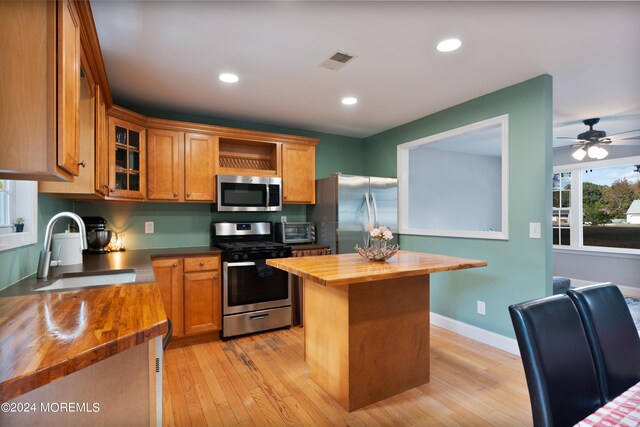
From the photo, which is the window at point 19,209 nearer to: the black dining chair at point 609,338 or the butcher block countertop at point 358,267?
the butcher block countertop at point 358,267

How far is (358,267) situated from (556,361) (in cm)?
113

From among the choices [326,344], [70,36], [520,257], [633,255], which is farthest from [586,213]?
[70,36]

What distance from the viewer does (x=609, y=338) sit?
4.26 ft

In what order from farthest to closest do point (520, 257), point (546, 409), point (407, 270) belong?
1. point (520, 257)
2. point (407, 270)
3. point (546, 409)

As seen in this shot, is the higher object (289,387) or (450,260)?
(450,260)

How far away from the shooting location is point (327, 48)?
7.48ft

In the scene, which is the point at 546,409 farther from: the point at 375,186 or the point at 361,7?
the point at 375,186

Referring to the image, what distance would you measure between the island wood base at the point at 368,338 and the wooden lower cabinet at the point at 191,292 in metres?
1.20

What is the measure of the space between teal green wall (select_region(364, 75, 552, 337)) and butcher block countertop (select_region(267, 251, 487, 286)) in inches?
35.7

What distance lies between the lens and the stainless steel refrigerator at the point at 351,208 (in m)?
3.80

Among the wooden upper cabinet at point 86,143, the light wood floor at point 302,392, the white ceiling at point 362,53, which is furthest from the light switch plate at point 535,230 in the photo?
the wooden upper cabinet at point 86,143

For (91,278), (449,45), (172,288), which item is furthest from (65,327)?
(449,45)

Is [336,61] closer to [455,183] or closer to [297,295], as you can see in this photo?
[297,295]

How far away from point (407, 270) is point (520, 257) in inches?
60.5
